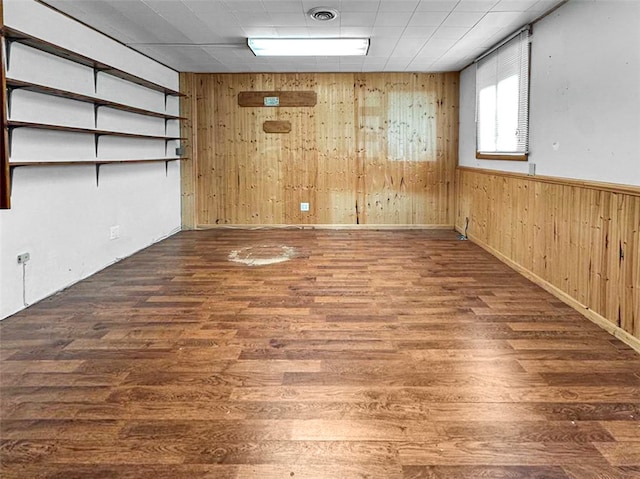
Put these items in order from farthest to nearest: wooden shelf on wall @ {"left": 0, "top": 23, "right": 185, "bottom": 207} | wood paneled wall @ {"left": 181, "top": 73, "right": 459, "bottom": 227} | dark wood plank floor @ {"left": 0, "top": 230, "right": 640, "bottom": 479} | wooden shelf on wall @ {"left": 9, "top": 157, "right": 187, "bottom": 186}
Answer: wood paneled wall @ {"left": 181, "top": 73, "right": 459, "bottom": 227}
wooden shelf on wall @ {"left": 9, "top": 157, "right": 187, "bottom": 186}
wooden shelf on wall @ {"left": 0, "top": 23, "right": 185, "bottom": 207}
dark wood plank floor @ {"left": 0, "top": 230, "right": 640, "bottom": 479}

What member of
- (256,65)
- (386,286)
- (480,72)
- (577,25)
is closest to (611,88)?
(577,25)

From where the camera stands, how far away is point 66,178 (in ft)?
14.6

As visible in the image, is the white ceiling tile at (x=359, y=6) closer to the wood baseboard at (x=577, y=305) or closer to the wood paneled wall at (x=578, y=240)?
the wood paneled wall at (x=578, y=240)

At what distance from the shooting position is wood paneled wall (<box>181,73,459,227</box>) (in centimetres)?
778

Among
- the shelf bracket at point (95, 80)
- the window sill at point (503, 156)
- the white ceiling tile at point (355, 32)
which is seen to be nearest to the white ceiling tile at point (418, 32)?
the white ceiling tile at point (355, 32)

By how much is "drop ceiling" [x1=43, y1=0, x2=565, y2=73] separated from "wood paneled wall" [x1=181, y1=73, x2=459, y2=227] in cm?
104

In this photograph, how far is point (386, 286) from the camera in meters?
4.49

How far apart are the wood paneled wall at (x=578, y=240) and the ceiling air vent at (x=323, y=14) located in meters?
2.27

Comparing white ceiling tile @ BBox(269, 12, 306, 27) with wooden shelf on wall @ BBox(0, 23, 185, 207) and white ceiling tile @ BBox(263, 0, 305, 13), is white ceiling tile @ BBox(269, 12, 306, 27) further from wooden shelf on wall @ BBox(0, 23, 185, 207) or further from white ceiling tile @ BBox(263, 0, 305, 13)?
wooden shelf on wall @ BBox(0, 23, 185, 207)

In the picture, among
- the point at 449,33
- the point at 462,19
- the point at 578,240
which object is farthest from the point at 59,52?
the point at 578,240

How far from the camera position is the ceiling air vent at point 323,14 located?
444cm

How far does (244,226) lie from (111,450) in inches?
240

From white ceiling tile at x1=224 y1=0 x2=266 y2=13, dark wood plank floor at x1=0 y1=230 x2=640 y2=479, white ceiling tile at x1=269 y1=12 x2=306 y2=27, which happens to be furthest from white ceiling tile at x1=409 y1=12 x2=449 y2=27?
dark wood plank floor at x1=0 y1=230 x2=640 y2=479

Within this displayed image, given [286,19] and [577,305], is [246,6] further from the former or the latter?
[577,305]
